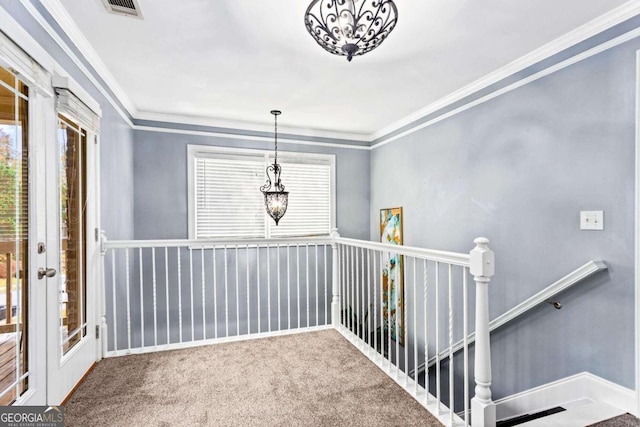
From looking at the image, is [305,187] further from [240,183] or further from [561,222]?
[561,222]

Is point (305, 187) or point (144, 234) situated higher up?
point (305, 187)

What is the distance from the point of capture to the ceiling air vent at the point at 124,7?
1.87m

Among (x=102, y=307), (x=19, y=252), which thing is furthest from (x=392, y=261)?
(x=19, y=252)

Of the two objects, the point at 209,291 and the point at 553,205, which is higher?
the point at 553,205

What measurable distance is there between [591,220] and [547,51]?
1262 millimetres

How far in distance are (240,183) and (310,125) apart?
1222 millimetres

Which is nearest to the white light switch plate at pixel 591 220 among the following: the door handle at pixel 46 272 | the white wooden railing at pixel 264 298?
the white wooden railing at pixel 264 298

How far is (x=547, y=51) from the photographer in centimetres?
237

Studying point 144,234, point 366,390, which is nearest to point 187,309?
point 144,234

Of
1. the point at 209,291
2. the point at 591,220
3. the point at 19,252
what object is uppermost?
the point at 591,220

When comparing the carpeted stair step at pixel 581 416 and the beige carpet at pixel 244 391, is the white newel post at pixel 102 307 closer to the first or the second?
the beige carpet at pixel 244 391

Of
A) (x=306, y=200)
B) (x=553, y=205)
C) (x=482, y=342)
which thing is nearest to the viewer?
(x=482, y=342)

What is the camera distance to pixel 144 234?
384 cm

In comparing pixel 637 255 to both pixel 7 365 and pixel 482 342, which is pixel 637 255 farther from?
pixel 7 365
